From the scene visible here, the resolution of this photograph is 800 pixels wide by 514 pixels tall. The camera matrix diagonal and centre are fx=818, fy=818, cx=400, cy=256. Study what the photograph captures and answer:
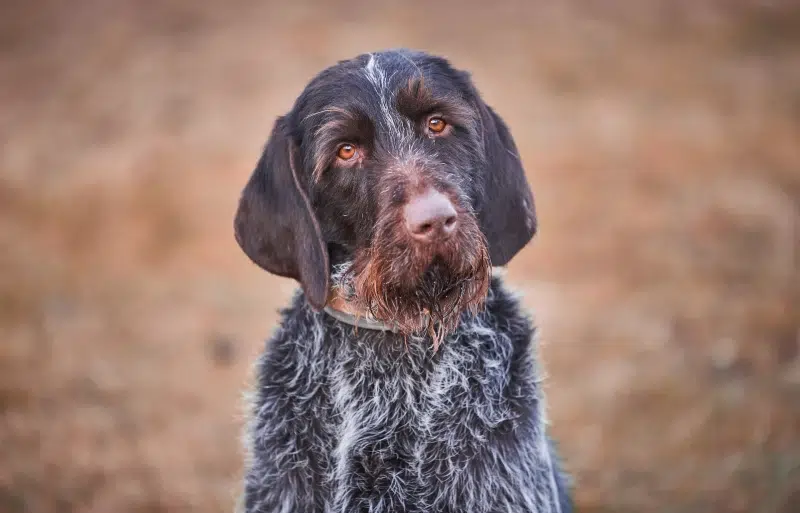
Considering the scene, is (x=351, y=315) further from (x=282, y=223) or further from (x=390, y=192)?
(x=390, y=192)

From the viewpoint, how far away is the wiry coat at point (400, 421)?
298cm

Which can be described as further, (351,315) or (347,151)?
(351,315)

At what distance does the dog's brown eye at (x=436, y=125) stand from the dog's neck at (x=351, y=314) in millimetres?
725

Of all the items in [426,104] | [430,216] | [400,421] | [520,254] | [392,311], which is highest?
[520,254]

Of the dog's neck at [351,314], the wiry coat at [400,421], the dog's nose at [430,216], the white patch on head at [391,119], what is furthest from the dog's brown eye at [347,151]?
the wiry coat at [400,421]

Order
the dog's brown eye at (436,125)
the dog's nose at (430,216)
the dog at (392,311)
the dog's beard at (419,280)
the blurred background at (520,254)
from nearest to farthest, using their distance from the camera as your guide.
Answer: the dog's nose at (430,216) → the dog's beard at (419,280) → the dog at (392,311) → the dog's brown eye at (436,125) → the blurred background at (520,254)

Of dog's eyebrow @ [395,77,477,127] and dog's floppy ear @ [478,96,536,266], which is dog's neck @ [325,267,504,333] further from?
dog's eyebrow @ [395,77,477,127]

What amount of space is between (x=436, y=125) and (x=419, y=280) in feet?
2.04

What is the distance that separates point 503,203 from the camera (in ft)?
10.6

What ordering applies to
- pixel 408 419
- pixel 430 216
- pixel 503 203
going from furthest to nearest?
pixel 503 203 < pixel 408 419 < pixel 430 216

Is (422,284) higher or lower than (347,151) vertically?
lower

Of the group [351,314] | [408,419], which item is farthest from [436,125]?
[408,419]

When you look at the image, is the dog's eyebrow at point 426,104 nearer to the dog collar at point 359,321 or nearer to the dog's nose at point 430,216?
the dog's nose at point 430,216

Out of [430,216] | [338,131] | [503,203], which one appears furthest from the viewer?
[503,203]
